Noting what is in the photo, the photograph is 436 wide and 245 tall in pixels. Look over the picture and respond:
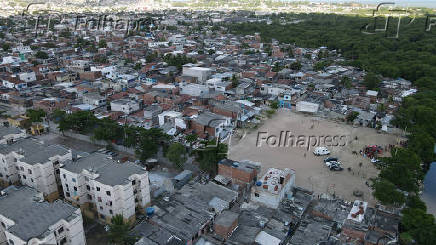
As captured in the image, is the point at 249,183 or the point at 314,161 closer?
the point at 249,183

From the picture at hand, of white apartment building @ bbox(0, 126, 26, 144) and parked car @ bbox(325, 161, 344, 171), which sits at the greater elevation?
white apartment building @ bbox(0, 126, 26, 144)

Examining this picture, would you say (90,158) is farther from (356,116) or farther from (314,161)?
(356,116)

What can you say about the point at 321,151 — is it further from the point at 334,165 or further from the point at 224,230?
the point at 224,230

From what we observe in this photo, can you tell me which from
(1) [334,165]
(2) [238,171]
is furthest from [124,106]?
(1) [334,165]

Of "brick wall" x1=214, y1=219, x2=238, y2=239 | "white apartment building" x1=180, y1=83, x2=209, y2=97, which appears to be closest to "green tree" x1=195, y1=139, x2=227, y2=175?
"brick wall" x1=214, y1=219, x2=238, y2=239

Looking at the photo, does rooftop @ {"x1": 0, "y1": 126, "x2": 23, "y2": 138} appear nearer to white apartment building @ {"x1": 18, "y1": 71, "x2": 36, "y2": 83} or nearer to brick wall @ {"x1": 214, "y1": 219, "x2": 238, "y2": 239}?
brick wall @ {"x1": 214, "y1": 219, "x2": 238, "y2": 239}

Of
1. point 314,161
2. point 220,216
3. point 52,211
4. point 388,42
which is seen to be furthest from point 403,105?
point 388,42
